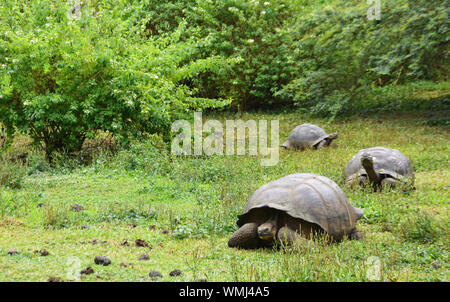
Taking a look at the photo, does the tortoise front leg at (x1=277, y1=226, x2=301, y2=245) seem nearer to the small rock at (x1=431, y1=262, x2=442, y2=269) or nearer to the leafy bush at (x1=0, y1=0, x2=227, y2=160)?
the small rock at (x1=431, y1=262, x2=442, y2=269)

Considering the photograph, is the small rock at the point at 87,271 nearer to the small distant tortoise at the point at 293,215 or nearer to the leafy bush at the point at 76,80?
the small distant tortoise at the point at 293,215

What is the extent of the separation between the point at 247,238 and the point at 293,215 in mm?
471

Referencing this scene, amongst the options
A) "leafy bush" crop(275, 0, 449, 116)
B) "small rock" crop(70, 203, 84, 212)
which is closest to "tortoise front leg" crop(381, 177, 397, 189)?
"small rock" crop(70, 203, 84, 212)

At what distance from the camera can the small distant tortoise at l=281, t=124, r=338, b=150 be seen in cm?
1153

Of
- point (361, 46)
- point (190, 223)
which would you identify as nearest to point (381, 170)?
point (190, 223)

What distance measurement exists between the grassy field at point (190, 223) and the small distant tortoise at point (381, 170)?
0.98 ft

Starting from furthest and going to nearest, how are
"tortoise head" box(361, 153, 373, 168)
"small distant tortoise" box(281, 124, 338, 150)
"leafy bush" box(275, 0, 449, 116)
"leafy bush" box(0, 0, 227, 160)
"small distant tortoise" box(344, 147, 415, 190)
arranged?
"leafy bush" box(275, 0, 449, 116), "small distant tortoise" box(281, 124, 338, 150), "leafy bush" box(0, 0, 227, 160), "small distant tortoise" box(344, 147, 415, 190), "tortoise head" box(361, 153, 373, 168)

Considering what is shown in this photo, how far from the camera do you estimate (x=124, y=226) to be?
5297 mm

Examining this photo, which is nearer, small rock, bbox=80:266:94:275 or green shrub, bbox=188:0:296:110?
small rock, bbox=80:266:94:275

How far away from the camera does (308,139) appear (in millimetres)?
11703

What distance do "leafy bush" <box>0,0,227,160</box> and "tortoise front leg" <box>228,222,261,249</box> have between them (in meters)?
4.95

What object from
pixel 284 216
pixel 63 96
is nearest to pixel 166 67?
pixel 63 96

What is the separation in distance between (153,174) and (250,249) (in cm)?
401

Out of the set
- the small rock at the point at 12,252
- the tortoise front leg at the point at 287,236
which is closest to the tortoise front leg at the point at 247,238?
the tortoise front leg at the point at 287,236
